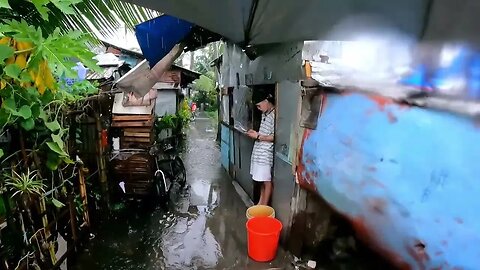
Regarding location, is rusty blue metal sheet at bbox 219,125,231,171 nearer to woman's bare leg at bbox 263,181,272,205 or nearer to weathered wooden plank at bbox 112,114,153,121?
weathered wooden plank at bbox 112,114,153,121

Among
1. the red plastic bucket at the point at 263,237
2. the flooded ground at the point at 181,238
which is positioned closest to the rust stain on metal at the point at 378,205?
the flooded ground at the point at 181,238

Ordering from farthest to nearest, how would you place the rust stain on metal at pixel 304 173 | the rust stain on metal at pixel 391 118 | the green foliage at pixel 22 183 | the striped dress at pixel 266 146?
the striped dress at pixel 266 146 < the rust stain on metal at pixel 304 173 < the green foliage at pixel 22 183 < the rust stain on metal at pixel 391 118

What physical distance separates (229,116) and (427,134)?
8.38 metres

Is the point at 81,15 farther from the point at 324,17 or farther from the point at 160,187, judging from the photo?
the point at 160,187

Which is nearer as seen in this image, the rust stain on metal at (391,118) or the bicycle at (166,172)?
the rust stain on metal at (391,118)

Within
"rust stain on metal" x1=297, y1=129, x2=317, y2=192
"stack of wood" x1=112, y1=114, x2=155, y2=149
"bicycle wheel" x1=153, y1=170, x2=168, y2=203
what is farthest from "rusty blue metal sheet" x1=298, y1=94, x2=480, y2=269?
"stack of wood" x1=112, y1=114, x2=155, y2=149

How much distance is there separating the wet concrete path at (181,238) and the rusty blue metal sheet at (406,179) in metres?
2.33

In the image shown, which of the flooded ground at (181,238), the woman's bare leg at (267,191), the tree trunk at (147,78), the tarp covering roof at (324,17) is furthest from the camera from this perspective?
the tree trunk at (147,78)

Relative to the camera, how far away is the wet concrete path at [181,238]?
5277mm

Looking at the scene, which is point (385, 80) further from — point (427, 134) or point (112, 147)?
point (112, 147)

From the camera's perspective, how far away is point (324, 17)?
87.4 inches

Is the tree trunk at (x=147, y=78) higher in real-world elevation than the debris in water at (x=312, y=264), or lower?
higher

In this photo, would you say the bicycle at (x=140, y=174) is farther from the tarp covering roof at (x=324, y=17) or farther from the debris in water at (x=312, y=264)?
the tarp covering roof at (x=324, y=17)

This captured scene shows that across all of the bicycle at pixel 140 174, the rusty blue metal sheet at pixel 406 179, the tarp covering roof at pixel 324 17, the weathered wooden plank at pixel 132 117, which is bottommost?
the bicycle at pixel 140 174
